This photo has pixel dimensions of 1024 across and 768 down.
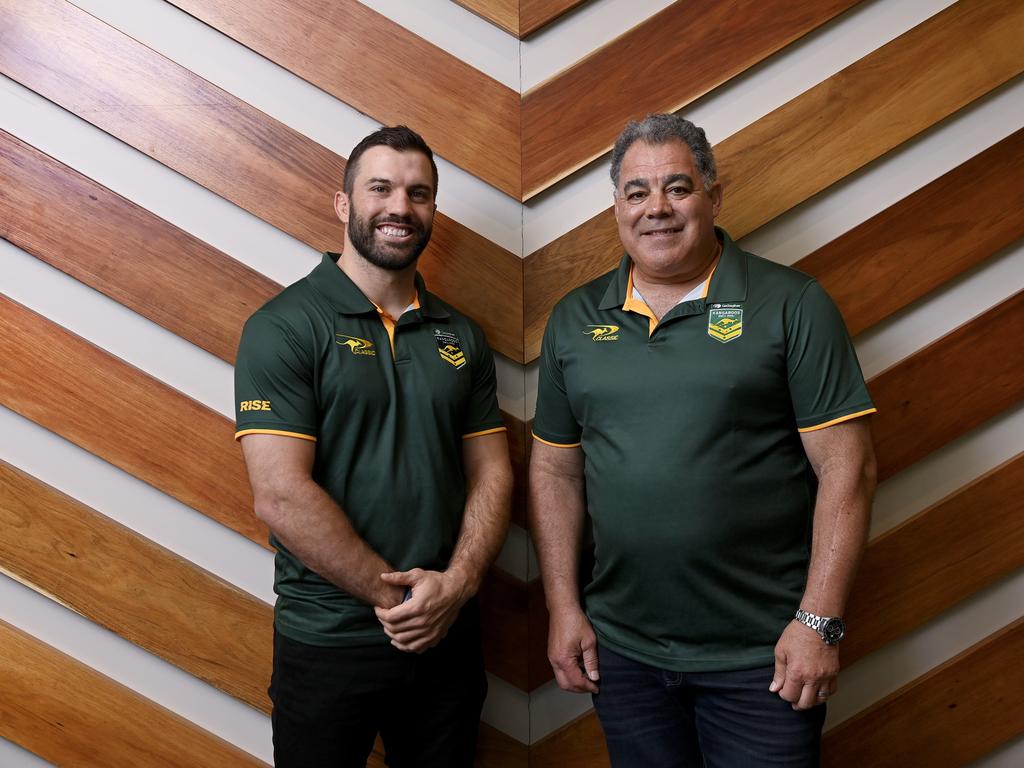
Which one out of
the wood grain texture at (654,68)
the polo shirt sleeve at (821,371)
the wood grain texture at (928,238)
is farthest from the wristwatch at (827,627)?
the wood grain texture at (654,68)

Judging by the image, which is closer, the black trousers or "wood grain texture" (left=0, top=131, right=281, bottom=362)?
the black trousers

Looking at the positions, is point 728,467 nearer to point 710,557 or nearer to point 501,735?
point 710,557

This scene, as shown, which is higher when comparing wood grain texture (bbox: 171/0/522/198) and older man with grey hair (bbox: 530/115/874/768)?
wood grain texture (bbox: 171/0/522/198)

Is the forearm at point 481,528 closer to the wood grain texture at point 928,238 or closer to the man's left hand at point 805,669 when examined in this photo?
the man's left hand at point 805,669

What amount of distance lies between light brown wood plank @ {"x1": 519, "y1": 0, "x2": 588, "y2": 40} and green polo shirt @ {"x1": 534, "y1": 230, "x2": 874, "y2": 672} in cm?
89

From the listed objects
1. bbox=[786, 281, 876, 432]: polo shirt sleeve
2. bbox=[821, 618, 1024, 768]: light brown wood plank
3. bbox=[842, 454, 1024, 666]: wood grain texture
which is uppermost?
bbox=[786, 281, 876, 432]: polo shirt sleeve

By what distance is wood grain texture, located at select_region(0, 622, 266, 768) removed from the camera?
1.94 metres

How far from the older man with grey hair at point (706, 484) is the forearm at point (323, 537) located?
0.44 metres

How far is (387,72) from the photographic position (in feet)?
6.53

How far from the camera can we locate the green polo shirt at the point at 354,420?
5.11ft

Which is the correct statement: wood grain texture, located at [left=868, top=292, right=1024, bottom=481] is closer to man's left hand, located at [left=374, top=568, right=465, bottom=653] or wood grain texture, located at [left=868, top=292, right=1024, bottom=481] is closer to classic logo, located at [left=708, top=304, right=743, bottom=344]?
classic logo, located at [left=708, top=304, right=743, bottom=344]

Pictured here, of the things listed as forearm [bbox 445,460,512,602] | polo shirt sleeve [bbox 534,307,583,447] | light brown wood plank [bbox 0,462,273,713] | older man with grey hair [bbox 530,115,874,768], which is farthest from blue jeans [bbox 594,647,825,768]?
light brown wood plank [bbox 0,462,273,713]

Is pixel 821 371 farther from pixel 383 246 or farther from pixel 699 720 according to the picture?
pixel 383 246

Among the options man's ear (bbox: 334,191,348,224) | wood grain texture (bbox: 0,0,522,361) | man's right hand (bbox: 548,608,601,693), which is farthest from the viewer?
wood grain texture (bbox: 0,0,522,361)
